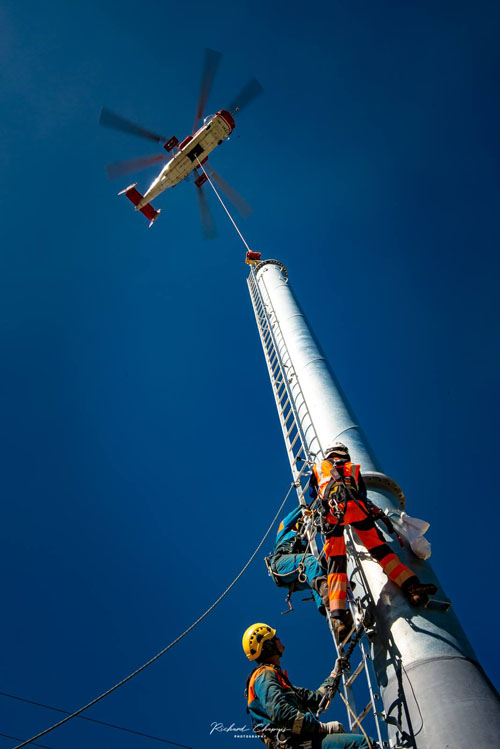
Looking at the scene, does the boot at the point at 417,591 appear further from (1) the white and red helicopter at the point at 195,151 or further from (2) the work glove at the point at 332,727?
(1) the white and red helicopter at the point at 195,151

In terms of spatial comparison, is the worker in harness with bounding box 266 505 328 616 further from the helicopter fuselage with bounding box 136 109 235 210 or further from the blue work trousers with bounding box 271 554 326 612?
the helicopter fuselage with bounding box 136 109 235 210

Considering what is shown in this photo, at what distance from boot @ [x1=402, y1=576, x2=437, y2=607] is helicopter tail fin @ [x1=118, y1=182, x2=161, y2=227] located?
18.4 metres

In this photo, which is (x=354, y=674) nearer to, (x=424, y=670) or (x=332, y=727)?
(x=332, y=727)

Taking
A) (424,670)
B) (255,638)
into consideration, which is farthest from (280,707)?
(424,670)

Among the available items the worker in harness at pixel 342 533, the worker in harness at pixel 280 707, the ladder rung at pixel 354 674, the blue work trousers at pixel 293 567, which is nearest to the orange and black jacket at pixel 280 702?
the worker in harness at pixel 280 707

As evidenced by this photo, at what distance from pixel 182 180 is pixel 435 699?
19219 mm

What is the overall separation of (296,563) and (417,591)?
2481 millimetres

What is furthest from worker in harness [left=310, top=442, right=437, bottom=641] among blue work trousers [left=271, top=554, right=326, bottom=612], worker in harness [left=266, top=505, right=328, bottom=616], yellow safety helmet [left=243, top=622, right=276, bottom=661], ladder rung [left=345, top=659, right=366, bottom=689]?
yellow safety helmet [left=243, top=622, right=276, bottom=661]

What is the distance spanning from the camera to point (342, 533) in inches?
193

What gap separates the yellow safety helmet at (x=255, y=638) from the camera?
5297mm

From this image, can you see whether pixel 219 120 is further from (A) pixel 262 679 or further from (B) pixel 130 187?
(A) pixel 262 679

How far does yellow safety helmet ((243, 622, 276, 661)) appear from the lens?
530 cm

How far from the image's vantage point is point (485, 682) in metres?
3.54

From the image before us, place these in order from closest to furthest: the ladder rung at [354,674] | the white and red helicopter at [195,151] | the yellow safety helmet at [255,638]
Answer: the ladder rung at [354,674]
the yellow safety helmet at [255,638]
the white and red helicopter at [195,151]
